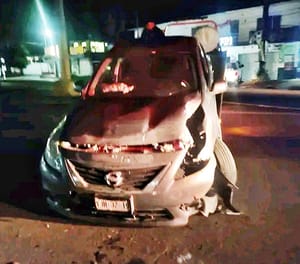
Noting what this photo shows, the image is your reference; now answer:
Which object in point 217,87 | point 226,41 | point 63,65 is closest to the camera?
point 217,87

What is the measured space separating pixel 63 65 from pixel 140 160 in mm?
13862

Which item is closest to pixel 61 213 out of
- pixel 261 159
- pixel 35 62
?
pixel 261 159

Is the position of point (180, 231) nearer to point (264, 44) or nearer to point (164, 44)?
point (164, 44)

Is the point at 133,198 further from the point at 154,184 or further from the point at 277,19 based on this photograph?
the point at 277,19

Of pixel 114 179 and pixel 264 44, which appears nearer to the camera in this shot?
pixel 114 179

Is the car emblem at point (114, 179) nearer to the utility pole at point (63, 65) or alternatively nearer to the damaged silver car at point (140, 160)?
the damaged silver car at point (140, 160)

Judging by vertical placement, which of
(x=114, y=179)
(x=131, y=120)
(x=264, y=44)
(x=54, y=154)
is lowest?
(x=114, y=179)

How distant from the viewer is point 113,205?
3805 mm

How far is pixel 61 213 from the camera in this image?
13.7 feet

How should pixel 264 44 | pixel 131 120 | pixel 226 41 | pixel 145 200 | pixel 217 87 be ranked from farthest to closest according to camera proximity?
pixel 226 41, pixel 264 44, pixel 217 87, pixel 131 120, pixel 145 200

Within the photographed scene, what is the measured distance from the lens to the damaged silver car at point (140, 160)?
377 cm

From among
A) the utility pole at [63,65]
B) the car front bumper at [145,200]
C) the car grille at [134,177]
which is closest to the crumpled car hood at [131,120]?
the car grille at [134,177]

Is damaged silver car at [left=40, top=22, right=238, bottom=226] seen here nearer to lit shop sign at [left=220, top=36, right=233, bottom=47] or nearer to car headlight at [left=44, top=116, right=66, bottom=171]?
car headlight at [left=44, top=116, right=66, bottom=171]

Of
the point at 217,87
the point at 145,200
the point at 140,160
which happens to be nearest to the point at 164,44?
the point at 217,87
